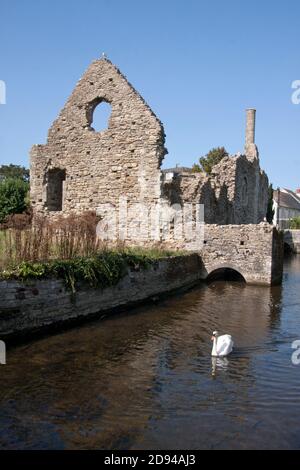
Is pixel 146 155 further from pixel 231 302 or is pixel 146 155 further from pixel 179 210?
pixel 231 302

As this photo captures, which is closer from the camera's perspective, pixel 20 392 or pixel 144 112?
pixel 20 392

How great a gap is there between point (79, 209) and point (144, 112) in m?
5.13

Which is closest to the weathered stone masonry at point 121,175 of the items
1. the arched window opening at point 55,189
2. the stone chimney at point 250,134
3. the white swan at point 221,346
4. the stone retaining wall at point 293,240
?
the arched window opening at point 55,189

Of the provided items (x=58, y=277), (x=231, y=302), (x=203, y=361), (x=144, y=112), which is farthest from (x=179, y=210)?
→ (x=203, y=361)

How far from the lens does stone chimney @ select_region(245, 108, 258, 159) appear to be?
34625 millimetres

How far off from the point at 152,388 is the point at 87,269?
13.9 feet

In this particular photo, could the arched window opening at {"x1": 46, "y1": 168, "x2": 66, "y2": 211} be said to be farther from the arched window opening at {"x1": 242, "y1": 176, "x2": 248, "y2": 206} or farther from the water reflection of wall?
the arched window opening at {"x1": 242, "y1": 176, "x2": 248, "y2": 206}

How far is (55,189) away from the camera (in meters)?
21.0

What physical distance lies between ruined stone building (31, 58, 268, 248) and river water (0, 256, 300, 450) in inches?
322

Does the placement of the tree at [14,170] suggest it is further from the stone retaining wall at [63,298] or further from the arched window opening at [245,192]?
the stone retaining wall at [63,298]

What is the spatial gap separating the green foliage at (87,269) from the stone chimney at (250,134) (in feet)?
77.3

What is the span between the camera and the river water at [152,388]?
5543mm

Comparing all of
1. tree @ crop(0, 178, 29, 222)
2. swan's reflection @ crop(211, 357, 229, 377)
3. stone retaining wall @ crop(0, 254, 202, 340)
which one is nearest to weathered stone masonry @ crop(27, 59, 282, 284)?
tree @ crop(0, 178, 29, 222)
